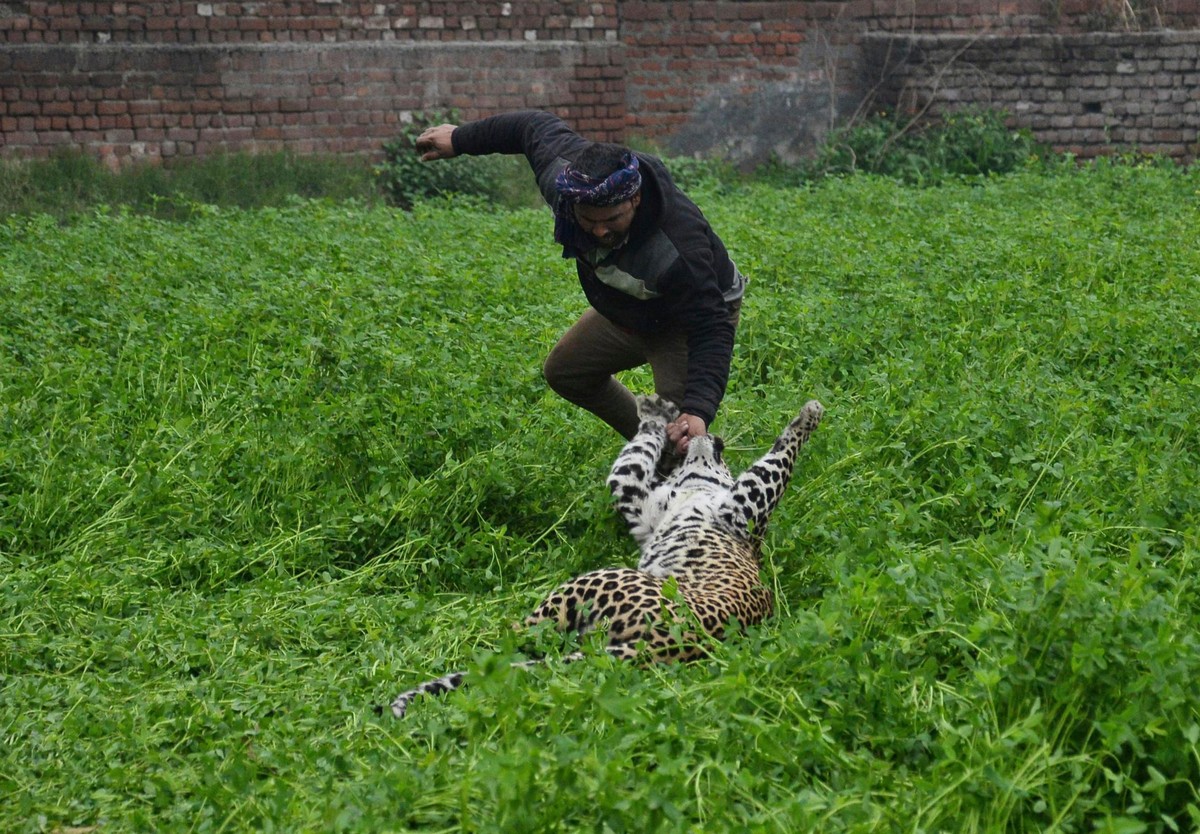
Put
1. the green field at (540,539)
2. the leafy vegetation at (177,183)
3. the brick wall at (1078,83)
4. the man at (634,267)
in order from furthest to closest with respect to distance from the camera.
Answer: the brick wall at (1078,83) < the leafy vegetation at (177,183) < the man at (634,267) < the green field at (540,539)

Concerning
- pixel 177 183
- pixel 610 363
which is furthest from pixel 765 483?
pixel 177 183

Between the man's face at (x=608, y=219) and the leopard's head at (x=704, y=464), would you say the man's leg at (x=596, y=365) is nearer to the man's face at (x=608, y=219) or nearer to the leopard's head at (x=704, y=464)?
the leopard's head at (x=704, y=464)

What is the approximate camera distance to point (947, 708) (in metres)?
3.48

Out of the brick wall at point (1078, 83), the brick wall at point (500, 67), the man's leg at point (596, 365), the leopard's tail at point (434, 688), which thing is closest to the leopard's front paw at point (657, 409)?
the man's leg at point (596, 365)

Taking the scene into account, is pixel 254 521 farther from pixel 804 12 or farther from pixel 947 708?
pixel 804 12

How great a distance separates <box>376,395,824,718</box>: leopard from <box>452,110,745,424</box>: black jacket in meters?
0.30

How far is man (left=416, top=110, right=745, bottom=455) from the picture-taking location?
16.0ft

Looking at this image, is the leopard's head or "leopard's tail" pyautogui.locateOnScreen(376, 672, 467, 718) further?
the leopard's head

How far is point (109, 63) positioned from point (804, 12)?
730cm

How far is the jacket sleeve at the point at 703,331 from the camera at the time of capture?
5.07 m

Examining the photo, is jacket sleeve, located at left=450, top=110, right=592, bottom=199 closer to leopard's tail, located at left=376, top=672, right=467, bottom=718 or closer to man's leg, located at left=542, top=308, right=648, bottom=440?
man's leg, located at left=542, top=308, right=648, bottom=440

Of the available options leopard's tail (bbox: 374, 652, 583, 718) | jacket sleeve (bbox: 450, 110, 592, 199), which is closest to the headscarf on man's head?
jacket sleeve (bbox: 450, 110, 592, 199)

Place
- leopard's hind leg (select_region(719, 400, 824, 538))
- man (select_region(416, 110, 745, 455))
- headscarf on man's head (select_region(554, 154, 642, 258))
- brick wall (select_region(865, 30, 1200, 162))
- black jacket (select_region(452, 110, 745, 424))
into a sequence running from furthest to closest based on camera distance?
brick wall (select_region(865, 30, 1200, 162)) < leopard's hind leg (select_region(719, 400, 824, 538)) < black jacket (select_region(452, 110, 745, 424)) < man (select_region(416, 110, 745, 455)) < headscarf on man's head (select_region(554, 154, 642, 258))

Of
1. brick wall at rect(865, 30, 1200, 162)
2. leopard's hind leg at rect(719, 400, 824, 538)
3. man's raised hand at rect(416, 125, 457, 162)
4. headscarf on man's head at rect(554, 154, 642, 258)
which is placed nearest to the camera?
headscarf on man's head at rect(554, 154, 642, 258)
